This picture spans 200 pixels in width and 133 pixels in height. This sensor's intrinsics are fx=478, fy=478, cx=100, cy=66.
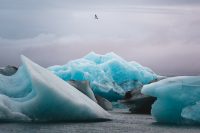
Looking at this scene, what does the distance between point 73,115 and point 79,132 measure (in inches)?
67.4

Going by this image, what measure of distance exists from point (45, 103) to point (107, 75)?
1252 cm

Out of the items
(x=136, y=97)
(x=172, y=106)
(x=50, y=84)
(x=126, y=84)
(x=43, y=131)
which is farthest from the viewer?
(x=126, y=84)

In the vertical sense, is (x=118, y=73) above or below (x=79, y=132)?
above

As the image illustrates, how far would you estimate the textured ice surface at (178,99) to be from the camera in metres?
9.91

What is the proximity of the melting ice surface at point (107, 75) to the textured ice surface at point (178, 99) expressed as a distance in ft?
36.3

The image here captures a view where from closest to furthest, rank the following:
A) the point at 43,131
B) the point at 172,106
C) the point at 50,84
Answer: the point at 43,131
the point at 50,84
the point at 172,106

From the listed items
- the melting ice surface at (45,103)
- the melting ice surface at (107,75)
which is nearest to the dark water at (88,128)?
the melting ice surface at (45,103)

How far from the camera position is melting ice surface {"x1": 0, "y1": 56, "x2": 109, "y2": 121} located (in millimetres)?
9516

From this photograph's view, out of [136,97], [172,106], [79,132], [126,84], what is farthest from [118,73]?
[79,132]

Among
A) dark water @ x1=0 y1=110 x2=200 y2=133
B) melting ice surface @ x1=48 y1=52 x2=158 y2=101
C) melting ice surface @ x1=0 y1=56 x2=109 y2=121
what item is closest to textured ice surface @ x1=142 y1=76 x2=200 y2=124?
dark water @ x1=0 y1=110 x2=200 y2=133

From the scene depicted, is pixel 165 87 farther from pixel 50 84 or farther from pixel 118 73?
pixel 118 73

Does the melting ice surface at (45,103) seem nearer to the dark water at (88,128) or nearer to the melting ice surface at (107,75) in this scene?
the dark water at (88,128)

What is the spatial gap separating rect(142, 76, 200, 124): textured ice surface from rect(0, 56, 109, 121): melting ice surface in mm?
1360

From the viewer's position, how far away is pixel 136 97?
14.6m
